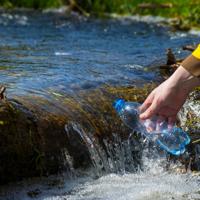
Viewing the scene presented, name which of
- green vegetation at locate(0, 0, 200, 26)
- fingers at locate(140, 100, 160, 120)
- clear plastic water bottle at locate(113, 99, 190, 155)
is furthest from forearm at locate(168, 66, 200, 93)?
green vegetation at locate(0, 0, 200, 26)

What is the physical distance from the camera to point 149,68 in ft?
26.7

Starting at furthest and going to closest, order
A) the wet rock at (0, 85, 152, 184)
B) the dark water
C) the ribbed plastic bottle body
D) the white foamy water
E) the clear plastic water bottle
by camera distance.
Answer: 1. the dark water
2. the ribbed plastic bottle body
3. the clear plastic water bottle
4. the wet rock at (0, 85, 152, 184)
5. the white foamy water

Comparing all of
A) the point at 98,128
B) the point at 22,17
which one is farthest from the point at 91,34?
the point at 98,128

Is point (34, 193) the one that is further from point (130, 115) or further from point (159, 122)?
point (159, 122)

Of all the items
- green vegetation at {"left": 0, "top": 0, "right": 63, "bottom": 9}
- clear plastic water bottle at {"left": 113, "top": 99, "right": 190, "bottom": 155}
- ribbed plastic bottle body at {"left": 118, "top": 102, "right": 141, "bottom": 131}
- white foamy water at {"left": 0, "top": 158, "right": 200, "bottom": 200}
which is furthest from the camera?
green vegetation at {"left": 0, "top": 0, "right": 63, "bottom": 9}

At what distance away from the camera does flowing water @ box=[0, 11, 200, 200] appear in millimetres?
5273

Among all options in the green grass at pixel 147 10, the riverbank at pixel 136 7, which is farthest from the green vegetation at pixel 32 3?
the green grass at pixel 147 10

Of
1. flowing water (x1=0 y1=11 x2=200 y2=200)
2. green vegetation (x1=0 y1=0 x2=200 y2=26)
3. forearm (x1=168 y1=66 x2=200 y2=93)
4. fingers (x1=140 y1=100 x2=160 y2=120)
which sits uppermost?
forearm (x1=168 y1=66 x2=200 y2=93)

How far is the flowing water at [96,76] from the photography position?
17.3 ft

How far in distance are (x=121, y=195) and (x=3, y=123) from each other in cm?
102

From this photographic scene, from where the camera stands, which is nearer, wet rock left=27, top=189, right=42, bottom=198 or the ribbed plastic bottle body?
wet rock left=27, top=189, right=42, bottom=198

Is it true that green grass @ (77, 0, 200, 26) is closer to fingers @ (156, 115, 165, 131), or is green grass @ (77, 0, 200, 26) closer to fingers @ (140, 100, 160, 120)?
fingers @ (156, 115, 165, 131)

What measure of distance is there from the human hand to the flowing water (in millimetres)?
1571

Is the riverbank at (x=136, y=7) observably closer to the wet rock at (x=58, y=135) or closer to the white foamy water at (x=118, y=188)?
the wet rock at (x=58, y=135)
